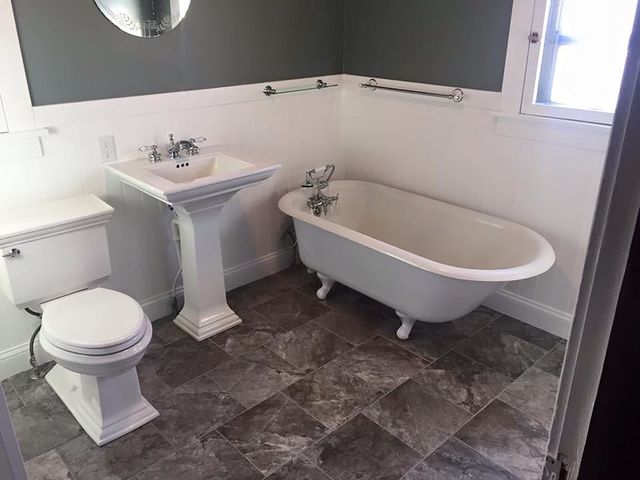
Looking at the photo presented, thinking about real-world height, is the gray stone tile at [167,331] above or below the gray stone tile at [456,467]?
above

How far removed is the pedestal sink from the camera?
93.7 inches

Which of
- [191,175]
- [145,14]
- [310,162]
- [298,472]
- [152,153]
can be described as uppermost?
[145,14]

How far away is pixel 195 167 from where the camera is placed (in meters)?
2.77

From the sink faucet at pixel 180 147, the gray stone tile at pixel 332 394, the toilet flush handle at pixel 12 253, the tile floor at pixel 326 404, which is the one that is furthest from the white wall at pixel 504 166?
the toilet flush handle at pixel 12 253

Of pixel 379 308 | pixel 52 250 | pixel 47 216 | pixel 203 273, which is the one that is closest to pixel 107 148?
pixel 47 216

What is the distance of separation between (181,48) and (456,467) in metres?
2.26

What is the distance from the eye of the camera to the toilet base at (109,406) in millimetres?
2131

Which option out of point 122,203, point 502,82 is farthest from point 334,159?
point 122,203

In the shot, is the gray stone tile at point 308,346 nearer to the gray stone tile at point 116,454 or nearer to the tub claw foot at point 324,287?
the tub claw foot at point 324,287

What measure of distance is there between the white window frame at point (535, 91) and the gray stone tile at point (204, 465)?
2061mm

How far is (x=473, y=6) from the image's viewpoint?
274 centimetres

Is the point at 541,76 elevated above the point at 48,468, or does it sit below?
above

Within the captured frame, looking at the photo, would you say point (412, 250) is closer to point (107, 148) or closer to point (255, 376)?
point (255, 376)

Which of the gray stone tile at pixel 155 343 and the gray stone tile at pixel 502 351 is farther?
the gray stone tile at pixel 155 343
